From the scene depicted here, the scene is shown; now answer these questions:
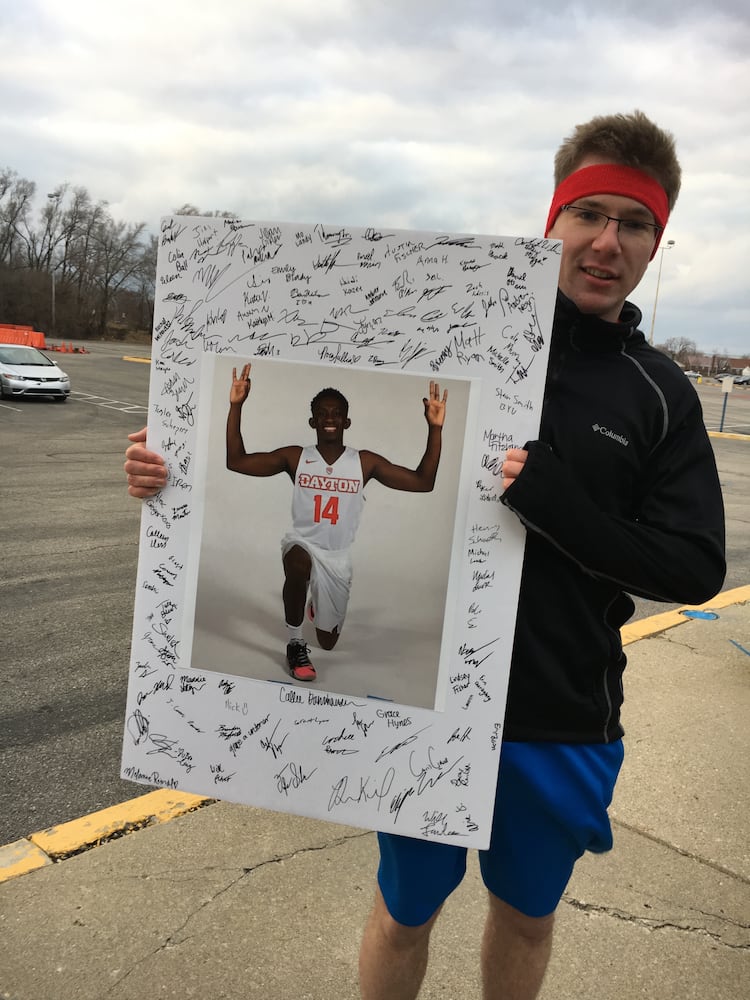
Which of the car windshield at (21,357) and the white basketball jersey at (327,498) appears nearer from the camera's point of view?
the white basketball jersey at (327,498)

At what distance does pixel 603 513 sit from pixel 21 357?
67.6ft

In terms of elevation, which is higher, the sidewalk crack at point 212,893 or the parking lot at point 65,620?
the sidewalk crack at point 212,893

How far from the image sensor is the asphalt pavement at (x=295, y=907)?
204 cm

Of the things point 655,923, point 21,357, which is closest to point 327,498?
point 655,923

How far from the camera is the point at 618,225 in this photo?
1570mm

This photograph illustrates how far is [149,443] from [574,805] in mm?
1102

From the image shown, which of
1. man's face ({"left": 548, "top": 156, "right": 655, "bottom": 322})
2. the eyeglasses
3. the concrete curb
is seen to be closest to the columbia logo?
man's face ({"left": 548, "top": 156, "right": 655, "bottom": 322})

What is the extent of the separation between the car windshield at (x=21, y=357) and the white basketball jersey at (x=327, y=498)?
19686 mm

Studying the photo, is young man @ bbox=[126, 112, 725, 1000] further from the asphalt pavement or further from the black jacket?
the asphalt pavement

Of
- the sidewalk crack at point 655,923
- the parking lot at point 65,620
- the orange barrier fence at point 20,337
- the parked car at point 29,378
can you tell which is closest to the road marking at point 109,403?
the parked car at point 29,378

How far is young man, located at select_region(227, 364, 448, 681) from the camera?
1515 mm

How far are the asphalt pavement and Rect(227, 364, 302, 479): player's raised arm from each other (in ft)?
4.41

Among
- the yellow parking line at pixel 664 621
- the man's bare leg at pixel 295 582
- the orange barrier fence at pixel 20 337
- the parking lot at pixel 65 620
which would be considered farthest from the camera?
the orange barrier fence at pixel 20 337

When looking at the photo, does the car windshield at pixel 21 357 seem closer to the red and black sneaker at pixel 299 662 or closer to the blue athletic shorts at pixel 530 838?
the red and black sneaker at pixel 299 662
